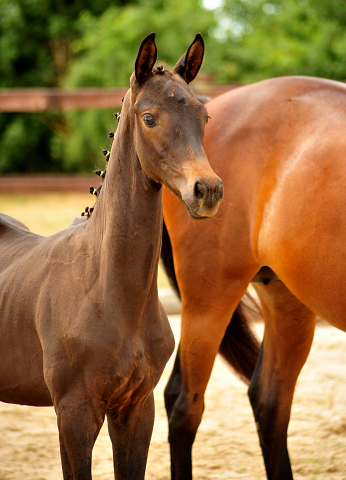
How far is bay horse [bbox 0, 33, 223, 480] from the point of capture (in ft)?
5.32

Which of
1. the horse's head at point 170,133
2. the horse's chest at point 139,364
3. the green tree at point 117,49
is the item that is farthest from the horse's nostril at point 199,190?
the green tree at point 117,49

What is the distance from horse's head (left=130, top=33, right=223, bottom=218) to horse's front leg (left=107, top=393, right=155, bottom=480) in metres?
0.70

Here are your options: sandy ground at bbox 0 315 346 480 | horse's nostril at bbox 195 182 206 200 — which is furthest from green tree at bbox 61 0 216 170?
horse's nostril at bbox 195 182 206 200

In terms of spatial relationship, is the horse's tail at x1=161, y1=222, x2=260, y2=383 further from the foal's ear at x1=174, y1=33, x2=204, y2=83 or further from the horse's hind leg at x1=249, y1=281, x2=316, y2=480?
the foal's ear at x1=174, y1=33, x2=204, y2=83

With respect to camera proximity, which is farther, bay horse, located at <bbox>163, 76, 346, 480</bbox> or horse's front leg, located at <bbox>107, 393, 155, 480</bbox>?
bay horse, located at <bbox>163, 76, 346, 480</bbox>

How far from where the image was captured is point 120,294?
5.77 feet

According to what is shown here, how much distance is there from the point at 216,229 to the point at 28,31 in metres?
13.1

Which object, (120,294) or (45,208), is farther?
(45,208)

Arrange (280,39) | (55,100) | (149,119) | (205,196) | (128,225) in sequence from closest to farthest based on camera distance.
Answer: (205,196), (149,119), (128,225), (55,100), (280,39)

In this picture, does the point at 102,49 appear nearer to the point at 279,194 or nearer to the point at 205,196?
the point at 279,194

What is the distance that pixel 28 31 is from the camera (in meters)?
14.1

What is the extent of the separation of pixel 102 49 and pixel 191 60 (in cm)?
1125

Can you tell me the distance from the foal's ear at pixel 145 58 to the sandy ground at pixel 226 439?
1812mm

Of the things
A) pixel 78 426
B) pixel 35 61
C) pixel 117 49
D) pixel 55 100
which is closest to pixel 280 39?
pixel 117 49
